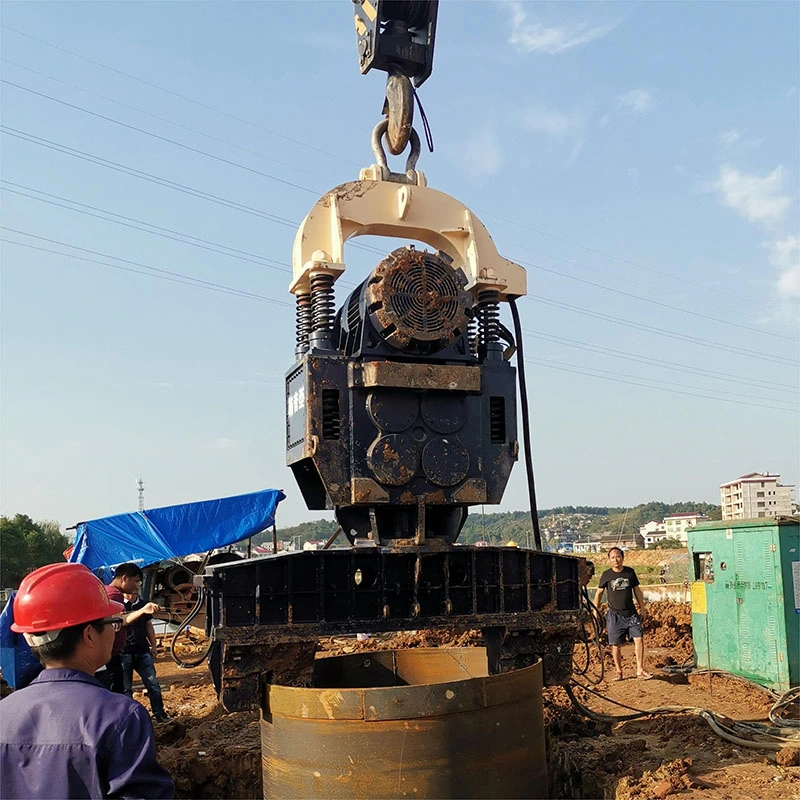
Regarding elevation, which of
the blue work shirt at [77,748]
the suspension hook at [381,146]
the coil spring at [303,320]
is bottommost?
the blue work shirt at [77,748]

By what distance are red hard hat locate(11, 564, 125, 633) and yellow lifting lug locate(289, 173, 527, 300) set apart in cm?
494

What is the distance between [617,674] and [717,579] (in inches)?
69.3

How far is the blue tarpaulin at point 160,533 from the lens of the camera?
17188mm

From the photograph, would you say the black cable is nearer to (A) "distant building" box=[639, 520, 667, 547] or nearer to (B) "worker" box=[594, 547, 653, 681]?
(B) "worker" box=[594, 547, 653, 681]

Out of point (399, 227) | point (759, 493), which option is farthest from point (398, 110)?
point (759, 493)

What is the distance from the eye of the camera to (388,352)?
7.01 m

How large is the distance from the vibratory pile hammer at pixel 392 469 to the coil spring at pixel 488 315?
0.05 feet

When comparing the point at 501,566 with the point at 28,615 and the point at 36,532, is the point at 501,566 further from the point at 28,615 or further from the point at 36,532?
the point at 36,532

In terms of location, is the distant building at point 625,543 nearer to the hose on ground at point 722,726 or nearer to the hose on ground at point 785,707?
the hose on ground at point 785,707

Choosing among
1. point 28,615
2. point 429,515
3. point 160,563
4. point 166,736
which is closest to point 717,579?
point 429,515

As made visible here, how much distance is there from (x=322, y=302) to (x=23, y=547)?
42.9m

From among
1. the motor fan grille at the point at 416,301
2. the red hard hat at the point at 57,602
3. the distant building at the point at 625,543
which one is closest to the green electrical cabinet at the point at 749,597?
the motor fan grille at the point at 416,301

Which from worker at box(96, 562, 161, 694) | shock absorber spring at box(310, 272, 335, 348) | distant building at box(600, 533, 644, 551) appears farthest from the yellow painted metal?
distant building at box(600, 533, 644, 551)

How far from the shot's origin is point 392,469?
682 cm
